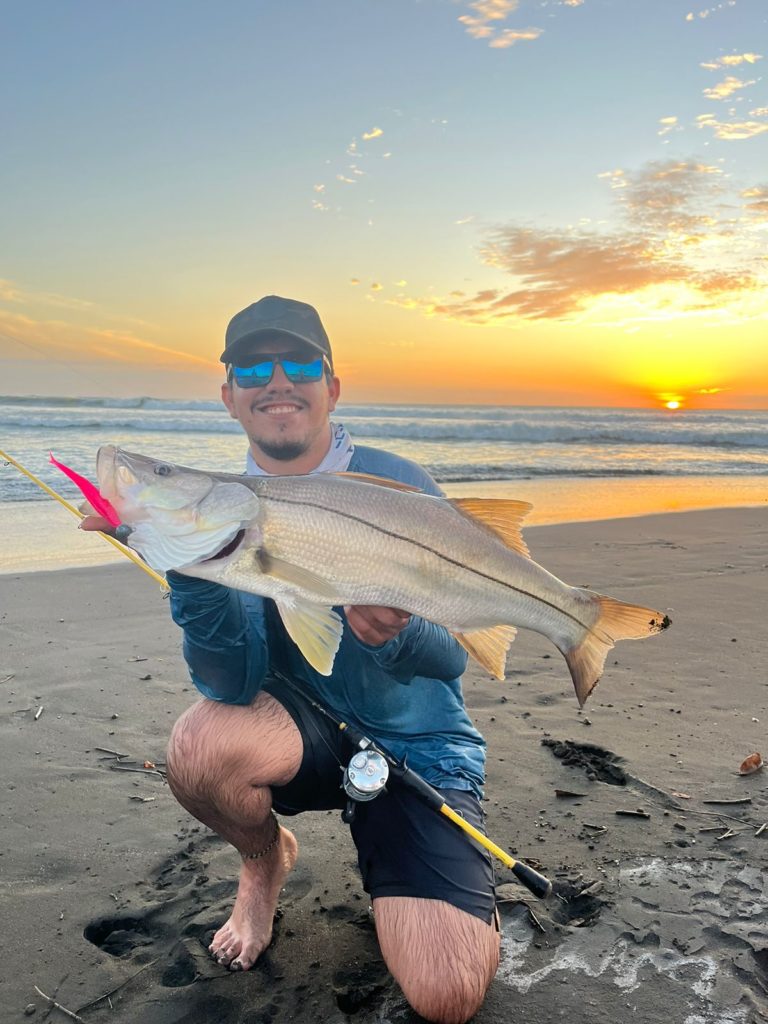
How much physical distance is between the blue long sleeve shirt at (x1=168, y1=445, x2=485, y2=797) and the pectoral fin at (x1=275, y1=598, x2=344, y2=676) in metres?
0.22

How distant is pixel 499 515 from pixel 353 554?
23.6 inches

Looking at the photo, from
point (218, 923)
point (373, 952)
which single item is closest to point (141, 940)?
point (218, 923)

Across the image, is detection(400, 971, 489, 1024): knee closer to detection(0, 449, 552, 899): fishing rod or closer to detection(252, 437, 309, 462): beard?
detection(0, 449, 552, 899): fishing rod

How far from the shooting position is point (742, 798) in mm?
3480

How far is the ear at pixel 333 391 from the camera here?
377 centimetres

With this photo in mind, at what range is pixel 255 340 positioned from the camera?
3.56 m

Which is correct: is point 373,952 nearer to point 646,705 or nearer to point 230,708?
point 230,708

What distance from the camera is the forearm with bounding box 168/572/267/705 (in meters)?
2.62

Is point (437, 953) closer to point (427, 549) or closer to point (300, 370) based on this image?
point (427, 549)

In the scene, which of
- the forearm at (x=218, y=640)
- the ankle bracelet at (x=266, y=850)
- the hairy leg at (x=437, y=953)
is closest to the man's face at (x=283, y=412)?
the forearm at (x=218, y=640)

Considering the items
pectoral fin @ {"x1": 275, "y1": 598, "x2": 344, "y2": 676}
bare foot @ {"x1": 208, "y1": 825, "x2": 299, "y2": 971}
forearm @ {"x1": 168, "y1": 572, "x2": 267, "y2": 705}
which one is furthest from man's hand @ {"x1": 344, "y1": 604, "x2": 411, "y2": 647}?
bare foot @ {"x1": 208, "y1": 825, "x2": 299, "y2": 971}

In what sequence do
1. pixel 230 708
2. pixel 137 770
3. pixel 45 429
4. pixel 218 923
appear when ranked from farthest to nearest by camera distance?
pixel 45 429, pixel 137 770, pixel 230 708, pixel 218 923

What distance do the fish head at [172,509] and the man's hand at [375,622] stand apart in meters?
0.49

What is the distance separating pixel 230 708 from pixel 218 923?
0.72m
